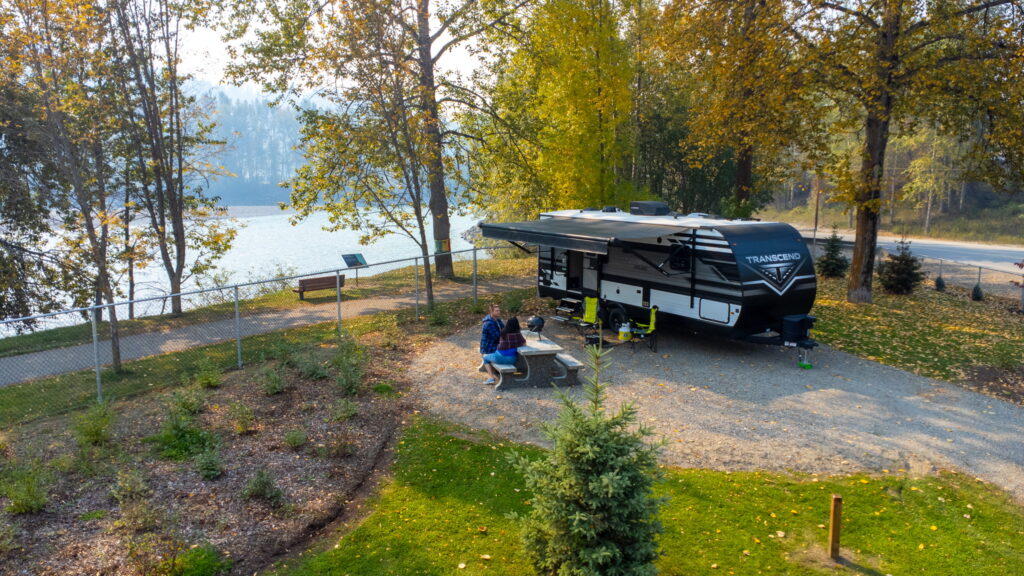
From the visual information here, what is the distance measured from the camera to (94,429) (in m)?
8.12

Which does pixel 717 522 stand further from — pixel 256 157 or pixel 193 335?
pixel 256 157

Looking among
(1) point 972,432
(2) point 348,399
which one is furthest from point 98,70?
(1) point 972,432

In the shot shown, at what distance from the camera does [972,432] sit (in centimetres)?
920

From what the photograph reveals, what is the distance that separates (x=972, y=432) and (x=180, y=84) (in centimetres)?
2059

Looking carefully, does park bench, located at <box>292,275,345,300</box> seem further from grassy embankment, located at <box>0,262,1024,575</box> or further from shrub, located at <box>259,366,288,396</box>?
grassy embankment, located at <box>0,262,1024,575</box>

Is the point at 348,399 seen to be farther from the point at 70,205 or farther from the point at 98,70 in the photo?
the point at 70,205

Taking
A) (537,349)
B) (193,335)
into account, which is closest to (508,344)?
(537,349)

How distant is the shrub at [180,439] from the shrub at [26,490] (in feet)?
4.21

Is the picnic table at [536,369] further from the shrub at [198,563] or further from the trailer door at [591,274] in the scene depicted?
the shrub at [198,563]

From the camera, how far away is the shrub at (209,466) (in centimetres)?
719

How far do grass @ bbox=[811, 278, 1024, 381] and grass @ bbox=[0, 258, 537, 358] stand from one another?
37.4 feet

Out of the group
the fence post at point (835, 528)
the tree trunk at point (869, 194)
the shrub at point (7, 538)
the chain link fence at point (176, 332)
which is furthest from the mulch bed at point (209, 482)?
the tree trunk at point (869, 194)

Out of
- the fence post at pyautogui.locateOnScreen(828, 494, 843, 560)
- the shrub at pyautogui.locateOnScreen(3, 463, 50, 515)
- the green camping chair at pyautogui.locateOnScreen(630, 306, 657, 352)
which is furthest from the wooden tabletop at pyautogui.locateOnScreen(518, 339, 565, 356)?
the shrub at pyautogui.locateOnScreen(3, 463, 50, 515)

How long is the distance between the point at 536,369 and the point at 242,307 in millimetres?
11630
